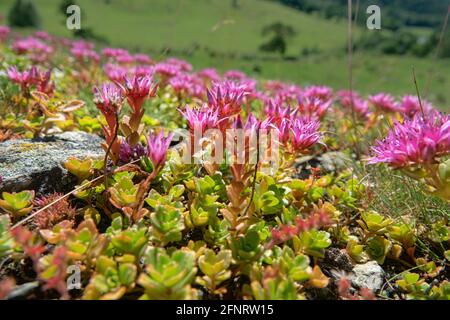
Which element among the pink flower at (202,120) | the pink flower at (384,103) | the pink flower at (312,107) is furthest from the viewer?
the pink flower at (384,103)

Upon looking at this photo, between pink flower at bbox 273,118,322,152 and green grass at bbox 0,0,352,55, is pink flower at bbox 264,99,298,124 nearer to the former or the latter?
pink flower at bbox 273,118,322,152

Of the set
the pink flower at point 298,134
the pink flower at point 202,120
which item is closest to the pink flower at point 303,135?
the pink flower at point 298,134

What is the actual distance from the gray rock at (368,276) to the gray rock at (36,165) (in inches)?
74.7

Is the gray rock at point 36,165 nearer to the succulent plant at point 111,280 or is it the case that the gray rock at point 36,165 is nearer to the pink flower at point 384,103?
the succulent plant at point 111,280

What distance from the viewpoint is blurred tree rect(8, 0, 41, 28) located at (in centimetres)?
5644

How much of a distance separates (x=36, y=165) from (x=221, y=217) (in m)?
1.28

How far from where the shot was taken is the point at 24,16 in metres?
56.9

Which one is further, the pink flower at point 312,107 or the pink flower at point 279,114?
the pink flower at point 312,107

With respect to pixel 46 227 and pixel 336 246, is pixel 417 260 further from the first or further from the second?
pixel 46 227

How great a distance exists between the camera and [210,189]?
2.52m

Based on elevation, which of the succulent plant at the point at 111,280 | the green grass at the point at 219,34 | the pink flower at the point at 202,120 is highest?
the green grass at the point at 219,34

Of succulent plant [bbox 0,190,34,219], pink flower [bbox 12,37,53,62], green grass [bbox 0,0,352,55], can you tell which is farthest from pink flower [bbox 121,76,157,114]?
green grass [bbox 0,0,352,55]

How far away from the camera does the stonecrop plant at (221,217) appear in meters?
1.93

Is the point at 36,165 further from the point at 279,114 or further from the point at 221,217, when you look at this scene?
the point at 279,114
